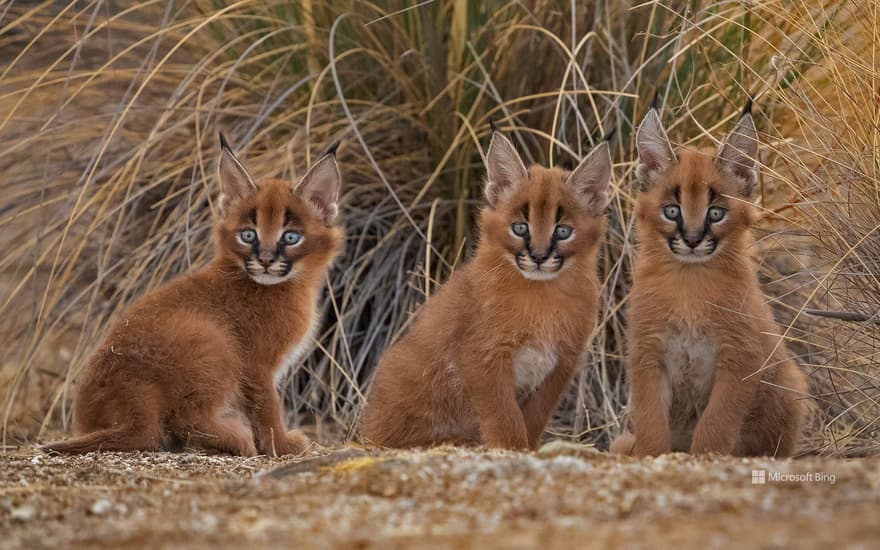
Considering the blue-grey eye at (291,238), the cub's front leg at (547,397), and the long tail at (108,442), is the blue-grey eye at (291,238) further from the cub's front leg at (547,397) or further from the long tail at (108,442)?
the cub's front leg at (547,397)

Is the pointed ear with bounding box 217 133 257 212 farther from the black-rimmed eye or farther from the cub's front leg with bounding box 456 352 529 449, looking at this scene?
the cub's front leg with bounding box 456 352 529 449

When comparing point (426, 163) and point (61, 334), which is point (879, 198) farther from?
point (61, 334)

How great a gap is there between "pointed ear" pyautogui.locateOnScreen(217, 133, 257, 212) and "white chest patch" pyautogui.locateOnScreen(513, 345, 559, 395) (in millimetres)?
1539

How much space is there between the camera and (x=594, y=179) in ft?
16.8

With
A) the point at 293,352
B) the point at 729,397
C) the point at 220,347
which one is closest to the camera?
the point at 729,397

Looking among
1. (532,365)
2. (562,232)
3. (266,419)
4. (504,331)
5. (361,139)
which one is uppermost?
(361,139)

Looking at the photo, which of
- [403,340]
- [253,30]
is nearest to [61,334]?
[253,30]

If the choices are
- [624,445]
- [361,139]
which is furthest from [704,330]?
[361,139]

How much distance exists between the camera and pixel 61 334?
7168 mm

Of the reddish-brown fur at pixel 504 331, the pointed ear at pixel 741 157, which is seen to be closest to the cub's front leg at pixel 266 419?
the reddish-brown fur at pixel 504 331

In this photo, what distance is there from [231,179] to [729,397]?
8.05 ft

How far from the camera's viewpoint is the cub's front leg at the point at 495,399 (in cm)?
476

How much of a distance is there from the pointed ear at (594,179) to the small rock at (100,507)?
2420 millimetres

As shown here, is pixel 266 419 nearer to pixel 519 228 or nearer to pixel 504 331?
pixel 504 331
